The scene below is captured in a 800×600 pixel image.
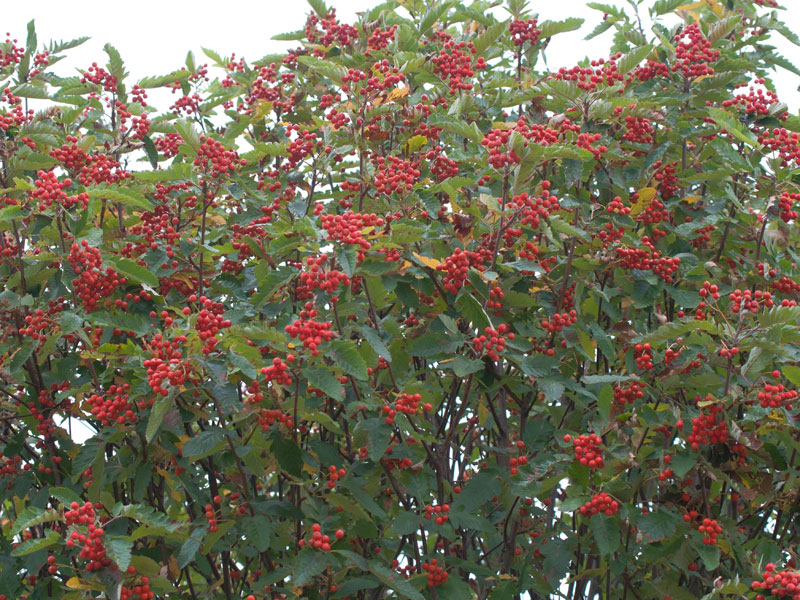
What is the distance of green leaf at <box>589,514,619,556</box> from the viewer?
4.68 metres

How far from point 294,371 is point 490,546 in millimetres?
2493

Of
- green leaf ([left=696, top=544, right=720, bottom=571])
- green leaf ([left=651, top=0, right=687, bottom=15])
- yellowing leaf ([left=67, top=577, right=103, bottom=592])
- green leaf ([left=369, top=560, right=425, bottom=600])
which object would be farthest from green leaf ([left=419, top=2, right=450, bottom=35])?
yellowing leaf ([left=67, top=577, right=103, bottom=592])

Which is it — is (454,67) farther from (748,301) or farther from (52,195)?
(52,195)

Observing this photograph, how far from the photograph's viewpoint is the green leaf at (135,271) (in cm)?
501

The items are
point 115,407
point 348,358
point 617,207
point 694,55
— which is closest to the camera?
point 348,358

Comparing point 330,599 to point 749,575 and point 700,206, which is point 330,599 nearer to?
point 749,575

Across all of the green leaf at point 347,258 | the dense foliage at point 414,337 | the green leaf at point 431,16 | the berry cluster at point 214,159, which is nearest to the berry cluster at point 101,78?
the dense foliage at point 414,337

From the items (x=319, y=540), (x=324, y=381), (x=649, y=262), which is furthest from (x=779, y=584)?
(x=324, y=381)

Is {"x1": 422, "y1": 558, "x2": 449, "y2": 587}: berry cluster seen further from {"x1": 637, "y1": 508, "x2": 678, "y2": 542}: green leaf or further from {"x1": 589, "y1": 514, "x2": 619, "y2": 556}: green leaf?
{"x1": 637, "y1": 508, "x2": 678, "y2": 542}: green leaf

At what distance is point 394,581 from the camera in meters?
4.70

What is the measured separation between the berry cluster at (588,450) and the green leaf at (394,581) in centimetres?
108

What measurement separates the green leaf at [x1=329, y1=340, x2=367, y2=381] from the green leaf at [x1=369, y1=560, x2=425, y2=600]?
104cm

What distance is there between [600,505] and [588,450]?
0.28 m

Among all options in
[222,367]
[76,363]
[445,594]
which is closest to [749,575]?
[445,594]
